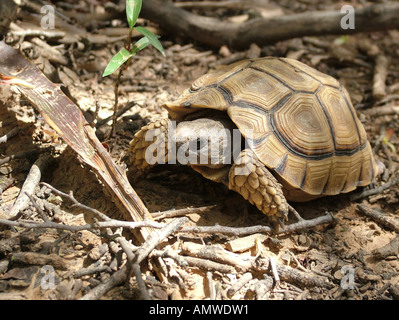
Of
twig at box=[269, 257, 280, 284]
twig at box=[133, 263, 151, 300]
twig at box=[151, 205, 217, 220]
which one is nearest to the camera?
twig at box=[133, 263, 151, 300]

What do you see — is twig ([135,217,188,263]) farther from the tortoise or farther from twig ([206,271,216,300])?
the tortoise

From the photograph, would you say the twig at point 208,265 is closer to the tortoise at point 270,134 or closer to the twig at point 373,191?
the tortoise at point 270,134

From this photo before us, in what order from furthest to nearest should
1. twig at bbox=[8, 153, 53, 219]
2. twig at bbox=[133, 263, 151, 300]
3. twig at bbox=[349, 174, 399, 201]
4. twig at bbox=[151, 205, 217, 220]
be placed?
twig at bbox=[349, 174, 399, 201] → twig at bbox=[151, 205, 217, 220] → twig at bbox=[8, 153, 53, 219] → twig at bbox=[133, 263, 151, 300]

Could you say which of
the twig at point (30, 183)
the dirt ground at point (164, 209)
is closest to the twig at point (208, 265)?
the dirt ground at point (164, 209)

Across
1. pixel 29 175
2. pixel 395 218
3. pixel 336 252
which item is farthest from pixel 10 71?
pixel 395 218

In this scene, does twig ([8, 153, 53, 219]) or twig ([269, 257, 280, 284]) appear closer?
twig ([269, 257, 280, 284])

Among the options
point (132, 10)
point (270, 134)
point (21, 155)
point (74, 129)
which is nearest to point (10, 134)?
point (21, 155)

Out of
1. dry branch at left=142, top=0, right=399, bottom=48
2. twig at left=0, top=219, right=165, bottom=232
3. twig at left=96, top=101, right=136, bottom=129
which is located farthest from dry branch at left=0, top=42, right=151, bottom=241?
dry branch at left=142, top=0, right=399, bottom=48
